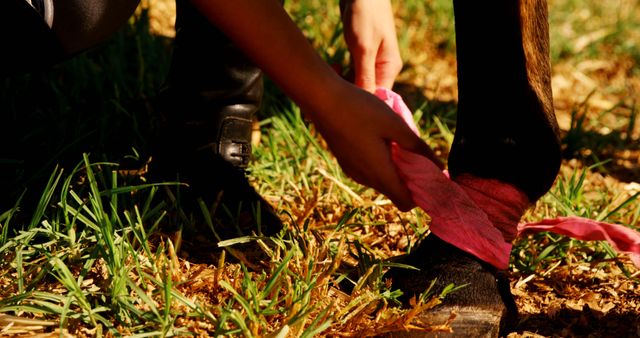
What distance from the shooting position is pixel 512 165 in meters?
1.40

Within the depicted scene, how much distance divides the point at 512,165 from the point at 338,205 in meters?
0.65

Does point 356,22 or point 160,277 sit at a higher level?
point 356,22

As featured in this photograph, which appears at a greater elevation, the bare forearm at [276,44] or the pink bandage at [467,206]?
the bare forearm at [276,44]

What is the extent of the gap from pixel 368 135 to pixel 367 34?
456 mm

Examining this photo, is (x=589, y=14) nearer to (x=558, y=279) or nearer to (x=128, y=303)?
(x=558, y=279)

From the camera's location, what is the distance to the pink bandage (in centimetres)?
138

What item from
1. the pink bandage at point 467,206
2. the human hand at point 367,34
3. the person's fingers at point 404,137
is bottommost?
the pink bandage at point 467,206

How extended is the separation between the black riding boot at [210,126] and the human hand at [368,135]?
0.43 metres

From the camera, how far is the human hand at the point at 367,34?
1.74 m

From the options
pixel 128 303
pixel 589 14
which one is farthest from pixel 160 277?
pixel 589 14

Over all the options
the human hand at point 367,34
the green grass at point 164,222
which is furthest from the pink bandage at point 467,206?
the human hand at point 367,34

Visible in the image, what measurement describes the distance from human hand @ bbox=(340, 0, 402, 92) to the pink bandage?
16.7 inches

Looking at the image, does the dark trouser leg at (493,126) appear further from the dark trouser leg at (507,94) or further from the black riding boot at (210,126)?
the black riding boot at (210,126)

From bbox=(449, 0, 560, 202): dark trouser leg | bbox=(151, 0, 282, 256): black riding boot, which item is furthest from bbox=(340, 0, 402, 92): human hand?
bbox=(449, 0, 560, 202): dark trouser leg
